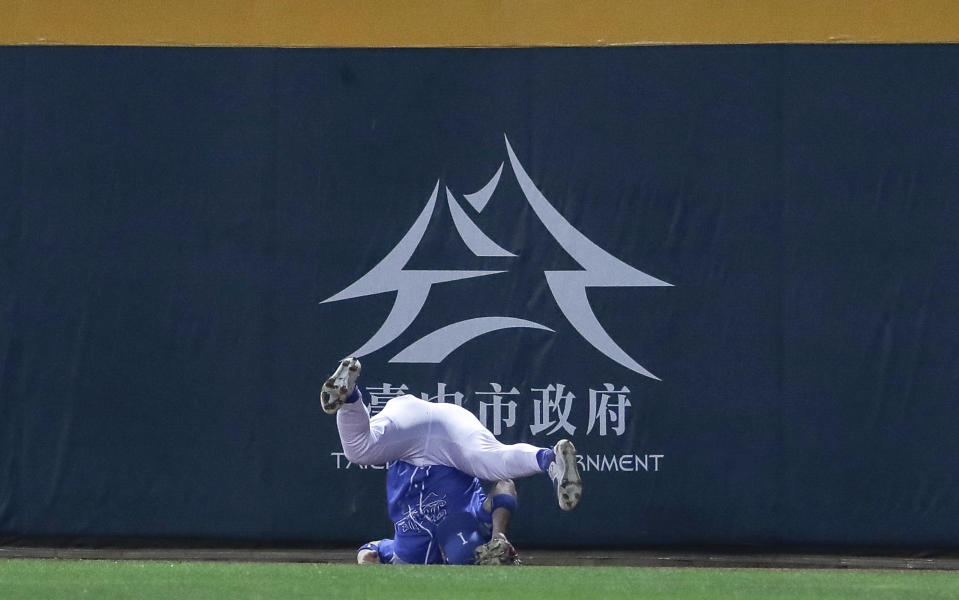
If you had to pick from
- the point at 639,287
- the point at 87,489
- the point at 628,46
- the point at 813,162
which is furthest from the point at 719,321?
the point at 87,489

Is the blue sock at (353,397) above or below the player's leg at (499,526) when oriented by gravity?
above

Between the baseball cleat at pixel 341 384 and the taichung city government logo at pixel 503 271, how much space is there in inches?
65.9

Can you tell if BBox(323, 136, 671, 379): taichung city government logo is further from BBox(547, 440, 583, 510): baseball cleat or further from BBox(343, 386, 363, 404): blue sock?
BBox(547, 440, 583, 510): baseball cleat

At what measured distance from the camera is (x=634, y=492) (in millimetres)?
8500

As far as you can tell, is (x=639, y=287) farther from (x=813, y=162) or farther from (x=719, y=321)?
(x=813, y=162)

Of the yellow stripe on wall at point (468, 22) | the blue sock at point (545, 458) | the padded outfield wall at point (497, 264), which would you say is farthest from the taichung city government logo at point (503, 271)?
the blue sock at point (545, 458)

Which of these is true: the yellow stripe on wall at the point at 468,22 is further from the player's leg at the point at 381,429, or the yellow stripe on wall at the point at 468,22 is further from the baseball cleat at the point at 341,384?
the baseball cleat at the point at 341,384

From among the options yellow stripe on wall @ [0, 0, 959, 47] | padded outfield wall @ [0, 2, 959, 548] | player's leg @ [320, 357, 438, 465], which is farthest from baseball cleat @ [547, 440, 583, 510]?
yellow stripe on wall @ [0, 0, 959, 47]

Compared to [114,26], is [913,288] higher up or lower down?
lower down

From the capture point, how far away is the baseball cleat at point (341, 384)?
6852 millimetres

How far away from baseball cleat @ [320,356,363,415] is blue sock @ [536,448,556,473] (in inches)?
38.9

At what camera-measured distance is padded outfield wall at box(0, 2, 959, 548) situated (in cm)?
842

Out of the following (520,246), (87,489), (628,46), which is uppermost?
(628,46)

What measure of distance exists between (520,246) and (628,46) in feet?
4.39
